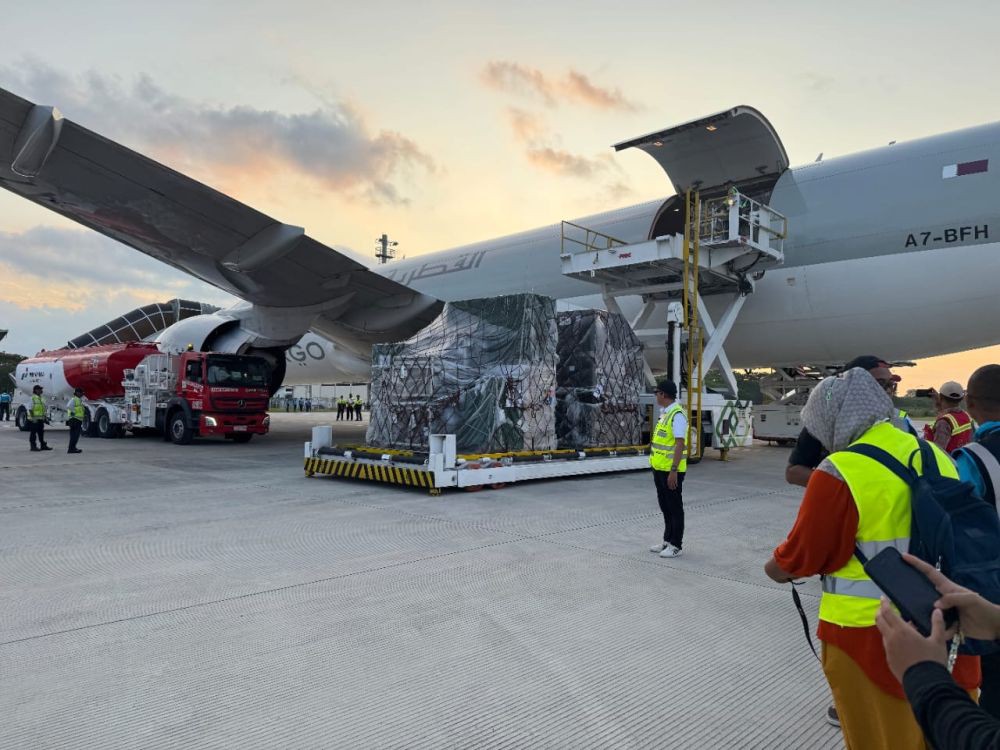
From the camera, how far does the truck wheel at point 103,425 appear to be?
63.3 ft

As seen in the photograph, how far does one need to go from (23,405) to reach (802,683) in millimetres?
26757

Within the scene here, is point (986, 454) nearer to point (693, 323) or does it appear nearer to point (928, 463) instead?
point (928, 463)

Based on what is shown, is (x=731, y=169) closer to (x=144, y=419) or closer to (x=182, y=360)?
(x=182, y=360)

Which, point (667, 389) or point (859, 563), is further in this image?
point (667, 389)

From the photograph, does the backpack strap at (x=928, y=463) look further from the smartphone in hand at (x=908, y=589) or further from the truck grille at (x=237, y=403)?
the truck grille at (x=237, y=403)

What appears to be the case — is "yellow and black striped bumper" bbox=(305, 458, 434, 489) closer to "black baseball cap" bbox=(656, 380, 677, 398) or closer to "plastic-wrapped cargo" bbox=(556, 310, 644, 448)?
"plastic-wrapped cargo" bbox=(556, 310, 644, 448)

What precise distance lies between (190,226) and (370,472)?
6.51 meters

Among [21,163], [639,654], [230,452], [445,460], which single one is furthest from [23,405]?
[639,654]

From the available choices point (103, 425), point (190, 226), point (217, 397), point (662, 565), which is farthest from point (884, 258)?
point (103, 425)

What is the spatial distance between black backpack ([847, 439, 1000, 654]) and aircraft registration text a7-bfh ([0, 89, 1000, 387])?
10.6m

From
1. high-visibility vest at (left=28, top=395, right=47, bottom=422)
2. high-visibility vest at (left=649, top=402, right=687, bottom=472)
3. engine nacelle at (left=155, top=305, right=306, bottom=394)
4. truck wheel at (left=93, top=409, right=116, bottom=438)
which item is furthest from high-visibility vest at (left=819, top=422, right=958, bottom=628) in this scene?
truck wheel at (left=93, top=409, right=116, bottom=438)

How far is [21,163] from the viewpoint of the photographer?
10539mm

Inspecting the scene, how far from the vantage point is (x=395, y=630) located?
4031 millimetres

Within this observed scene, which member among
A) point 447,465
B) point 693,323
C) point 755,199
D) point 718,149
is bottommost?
point 447,465
